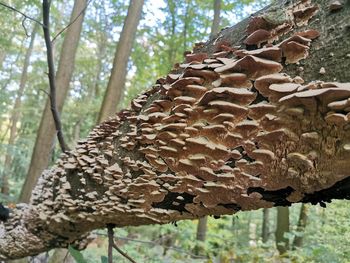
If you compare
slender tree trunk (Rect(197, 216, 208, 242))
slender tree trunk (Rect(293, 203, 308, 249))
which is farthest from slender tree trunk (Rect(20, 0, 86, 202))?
slender tree trunk (Rect(293, 203, 308, 249))

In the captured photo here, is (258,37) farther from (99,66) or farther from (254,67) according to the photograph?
(99,66)

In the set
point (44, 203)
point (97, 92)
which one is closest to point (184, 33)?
point (97, 92)

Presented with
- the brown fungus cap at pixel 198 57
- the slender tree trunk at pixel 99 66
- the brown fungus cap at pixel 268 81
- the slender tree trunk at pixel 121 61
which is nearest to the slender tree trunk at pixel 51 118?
the slender tree trunk at pixel 121 61

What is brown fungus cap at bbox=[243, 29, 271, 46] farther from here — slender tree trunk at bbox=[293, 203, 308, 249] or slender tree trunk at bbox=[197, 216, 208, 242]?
slender tree trunk at bbox=[293, 203, 308, 249]

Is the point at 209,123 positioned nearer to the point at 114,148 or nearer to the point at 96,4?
the point at 114,148

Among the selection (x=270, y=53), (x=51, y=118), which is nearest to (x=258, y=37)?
(x=270, y=53)

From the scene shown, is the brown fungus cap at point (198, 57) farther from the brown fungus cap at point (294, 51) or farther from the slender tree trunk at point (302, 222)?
the slender tree trunk at point (302, 222)
